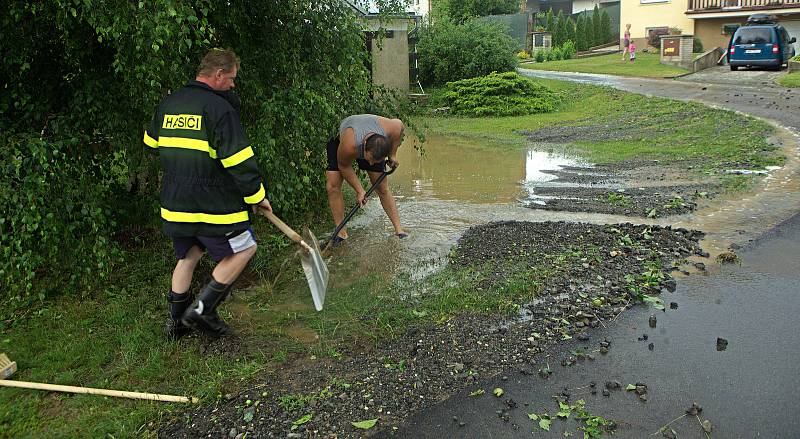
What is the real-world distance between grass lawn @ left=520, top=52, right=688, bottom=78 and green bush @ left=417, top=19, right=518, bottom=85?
660cm

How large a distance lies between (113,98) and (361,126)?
2004 millimetres

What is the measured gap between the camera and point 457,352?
424 centimetres

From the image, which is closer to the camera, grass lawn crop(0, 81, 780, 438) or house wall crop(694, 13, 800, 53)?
grass lawn crop(0, 81, 780, 438)

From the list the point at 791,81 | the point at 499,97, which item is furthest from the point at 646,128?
the point at 791,81

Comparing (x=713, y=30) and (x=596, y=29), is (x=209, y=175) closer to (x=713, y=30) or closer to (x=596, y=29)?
(x=713, y=30)

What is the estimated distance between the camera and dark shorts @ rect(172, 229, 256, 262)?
431 cm

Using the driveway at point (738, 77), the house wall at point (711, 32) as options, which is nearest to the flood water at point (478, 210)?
the driveway at point (738, 77)

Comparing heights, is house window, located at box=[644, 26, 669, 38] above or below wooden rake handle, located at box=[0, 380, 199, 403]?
above

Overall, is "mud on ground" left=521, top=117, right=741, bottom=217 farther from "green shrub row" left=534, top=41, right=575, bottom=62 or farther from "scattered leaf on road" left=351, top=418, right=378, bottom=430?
"green shrub row" left=534, top=41, right=575, bottom=62

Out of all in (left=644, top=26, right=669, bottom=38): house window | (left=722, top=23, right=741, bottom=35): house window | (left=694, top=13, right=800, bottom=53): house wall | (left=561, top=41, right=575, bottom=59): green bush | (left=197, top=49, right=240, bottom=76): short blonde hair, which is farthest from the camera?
(left=561, top=41, right=575, bottom=59): green bush

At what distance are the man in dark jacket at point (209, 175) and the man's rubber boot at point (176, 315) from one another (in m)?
0.13

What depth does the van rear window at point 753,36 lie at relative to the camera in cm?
2517

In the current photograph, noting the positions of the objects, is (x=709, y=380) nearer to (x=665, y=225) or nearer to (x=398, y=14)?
(x=665, y=225)

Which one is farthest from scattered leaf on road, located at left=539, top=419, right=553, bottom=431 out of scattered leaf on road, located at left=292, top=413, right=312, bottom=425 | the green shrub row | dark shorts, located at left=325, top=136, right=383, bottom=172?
the green shrub row
